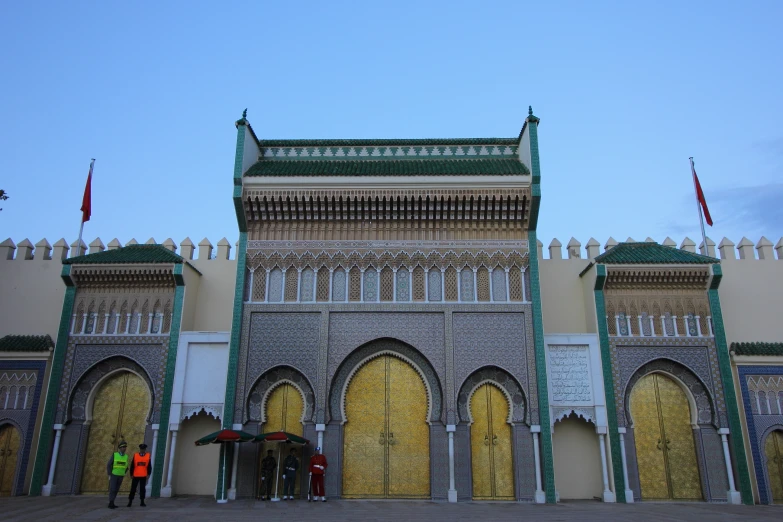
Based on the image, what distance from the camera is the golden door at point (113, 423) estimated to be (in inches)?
497

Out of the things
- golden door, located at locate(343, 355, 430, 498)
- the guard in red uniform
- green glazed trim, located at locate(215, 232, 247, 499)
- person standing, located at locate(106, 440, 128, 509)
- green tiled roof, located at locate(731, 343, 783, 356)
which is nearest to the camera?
person standing, located at locate(106, 440, 128, 509)

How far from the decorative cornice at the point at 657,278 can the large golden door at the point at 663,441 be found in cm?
201

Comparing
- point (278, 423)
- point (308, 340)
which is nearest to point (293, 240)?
point (308, 340)

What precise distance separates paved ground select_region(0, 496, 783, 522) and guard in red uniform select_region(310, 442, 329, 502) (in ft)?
1.11

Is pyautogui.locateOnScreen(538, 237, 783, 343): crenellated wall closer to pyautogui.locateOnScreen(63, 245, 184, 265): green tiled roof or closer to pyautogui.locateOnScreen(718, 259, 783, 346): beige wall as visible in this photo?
pyautogui.locateOnScreen(718, 259, 783, 346): beige wall

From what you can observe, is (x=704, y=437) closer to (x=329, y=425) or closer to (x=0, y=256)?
(x=329, y=425)

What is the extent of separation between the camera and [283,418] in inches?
490

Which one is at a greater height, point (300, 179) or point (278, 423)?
point (300, 179)

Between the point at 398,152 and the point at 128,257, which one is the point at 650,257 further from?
the point at 128,257

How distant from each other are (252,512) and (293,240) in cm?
585

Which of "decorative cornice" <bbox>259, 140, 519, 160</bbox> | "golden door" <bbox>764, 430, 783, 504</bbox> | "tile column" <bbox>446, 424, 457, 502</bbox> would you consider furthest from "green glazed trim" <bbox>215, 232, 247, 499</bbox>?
"golden door" <bbox>764, 430, 783, 504</bbox>

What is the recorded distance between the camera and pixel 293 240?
13.5 m

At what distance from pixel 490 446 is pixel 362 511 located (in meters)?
3.37

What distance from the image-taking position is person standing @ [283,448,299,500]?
1173cm
